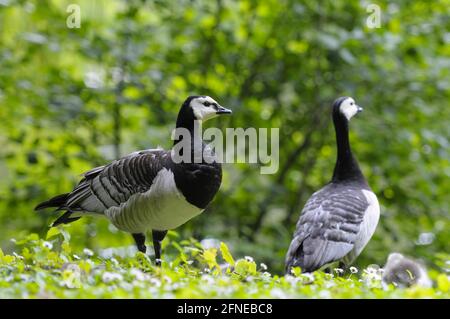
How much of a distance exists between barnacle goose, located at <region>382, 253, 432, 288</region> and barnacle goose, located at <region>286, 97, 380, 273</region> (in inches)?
24.0

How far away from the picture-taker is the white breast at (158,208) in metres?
5.55

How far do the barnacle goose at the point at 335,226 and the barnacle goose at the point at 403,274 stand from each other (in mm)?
610

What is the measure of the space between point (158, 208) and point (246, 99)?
5.11 metres

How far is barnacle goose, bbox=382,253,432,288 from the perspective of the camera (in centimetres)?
551

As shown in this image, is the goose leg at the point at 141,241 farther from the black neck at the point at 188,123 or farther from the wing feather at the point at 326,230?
the wing feather at the point at 326,230

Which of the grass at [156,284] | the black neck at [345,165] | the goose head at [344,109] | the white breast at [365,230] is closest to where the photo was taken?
the grass at [156,284]

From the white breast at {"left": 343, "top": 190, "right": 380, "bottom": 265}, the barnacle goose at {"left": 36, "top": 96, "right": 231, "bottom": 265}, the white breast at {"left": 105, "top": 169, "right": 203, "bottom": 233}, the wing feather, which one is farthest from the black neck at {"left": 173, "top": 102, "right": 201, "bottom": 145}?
the white breast at {"left": 343, "top": 190, "right": 380, "bottom": 265}

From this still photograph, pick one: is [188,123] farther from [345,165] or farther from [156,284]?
[345,165]

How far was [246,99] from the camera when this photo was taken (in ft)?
34.4

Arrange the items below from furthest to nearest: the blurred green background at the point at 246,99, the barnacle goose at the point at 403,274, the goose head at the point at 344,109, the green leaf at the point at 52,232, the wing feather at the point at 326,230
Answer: the blurred green background at the point at 246,99, the goose head at the point at 344,109, the wing feather at the point at 326,230, the barnacle goose at the point at 403,274, the green leaf at the point at 52,232

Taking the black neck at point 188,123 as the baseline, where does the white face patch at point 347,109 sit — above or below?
above

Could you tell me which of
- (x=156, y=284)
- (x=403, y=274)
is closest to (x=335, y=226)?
(x=403, y=274)

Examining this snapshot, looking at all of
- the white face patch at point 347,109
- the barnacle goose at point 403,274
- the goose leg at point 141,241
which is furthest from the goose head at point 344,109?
the goose leg at point 141,241

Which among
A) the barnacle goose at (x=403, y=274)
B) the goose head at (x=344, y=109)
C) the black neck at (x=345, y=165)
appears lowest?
the barnacle goose at (x=403, y=274)
